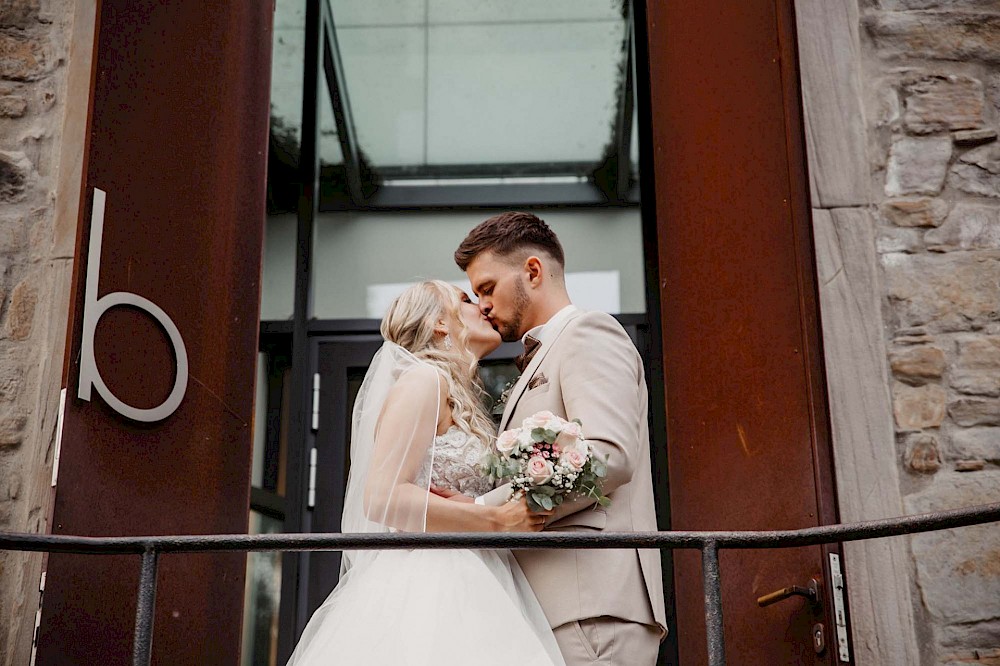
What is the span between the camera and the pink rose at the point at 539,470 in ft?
9.09

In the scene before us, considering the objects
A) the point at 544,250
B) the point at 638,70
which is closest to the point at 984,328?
the point at 544,250

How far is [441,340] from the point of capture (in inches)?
144

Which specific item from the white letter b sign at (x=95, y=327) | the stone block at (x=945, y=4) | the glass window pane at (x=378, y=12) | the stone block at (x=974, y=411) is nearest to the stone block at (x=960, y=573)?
the stone block at (x=974, y=411)

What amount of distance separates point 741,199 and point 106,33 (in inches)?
81.4

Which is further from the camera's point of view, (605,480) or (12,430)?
(12,430)

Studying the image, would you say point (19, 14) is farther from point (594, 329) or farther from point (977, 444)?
point (977, 444)

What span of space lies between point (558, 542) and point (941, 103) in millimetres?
2200

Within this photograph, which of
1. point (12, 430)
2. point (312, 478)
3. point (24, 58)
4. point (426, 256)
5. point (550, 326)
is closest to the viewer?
point (550, 326)

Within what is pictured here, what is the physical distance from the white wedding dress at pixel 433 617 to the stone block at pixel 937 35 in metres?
2.12

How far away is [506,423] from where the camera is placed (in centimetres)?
332

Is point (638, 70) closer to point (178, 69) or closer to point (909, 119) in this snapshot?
point (909, 119)

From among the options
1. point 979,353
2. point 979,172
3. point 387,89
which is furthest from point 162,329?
point 387,89

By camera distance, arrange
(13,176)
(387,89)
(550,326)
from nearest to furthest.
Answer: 1. (550,326)
2. (13,176)
3. (387,89)

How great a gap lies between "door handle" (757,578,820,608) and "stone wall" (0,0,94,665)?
7.13ft
